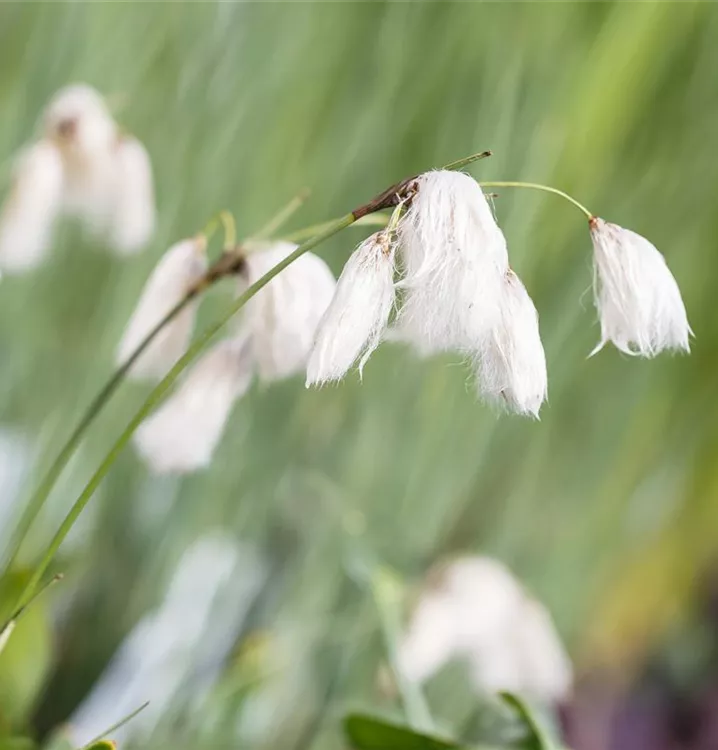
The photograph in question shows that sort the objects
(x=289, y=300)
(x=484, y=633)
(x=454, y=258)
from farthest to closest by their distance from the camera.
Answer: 1. (x=484, y=633)
2. (x=289, y=300)
3. (x=454, y=258)

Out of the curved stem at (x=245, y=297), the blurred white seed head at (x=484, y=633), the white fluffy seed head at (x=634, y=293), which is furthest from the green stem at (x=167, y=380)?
the blurred white seed head at (x=484, y=633)

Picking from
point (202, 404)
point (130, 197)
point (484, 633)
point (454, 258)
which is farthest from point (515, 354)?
point (484, 633)

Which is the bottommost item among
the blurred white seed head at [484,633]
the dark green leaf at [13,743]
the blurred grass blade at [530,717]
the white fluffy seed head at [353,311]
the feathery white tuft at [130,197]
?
the blurred white seed head at [484,633]

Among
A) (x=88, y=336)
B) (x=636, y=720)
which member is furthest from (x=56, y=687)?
(x=636, y=720)

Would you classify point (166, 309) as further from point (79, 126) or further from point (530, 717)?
point (530, 717)

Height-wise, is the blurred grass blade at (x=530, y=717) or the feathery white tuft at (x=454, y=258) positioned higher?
the feathery white tuft at (x=454, y=258)

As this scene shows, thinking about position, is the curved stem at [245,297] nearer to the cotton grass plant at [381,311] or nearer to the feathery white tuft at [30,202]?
the cotton grass plant at [381,311]
